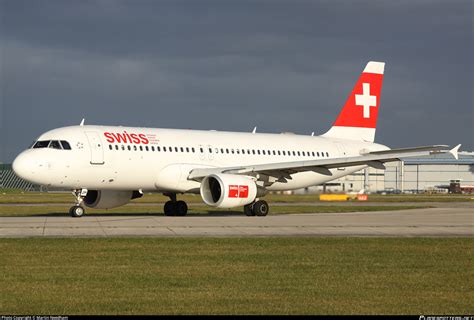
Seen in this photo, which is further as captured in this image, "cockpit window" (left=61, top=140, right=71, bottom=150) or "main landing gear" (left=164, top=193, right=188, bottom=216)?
"main landing gear" (left=164, top=193, right=188, bottom=216)

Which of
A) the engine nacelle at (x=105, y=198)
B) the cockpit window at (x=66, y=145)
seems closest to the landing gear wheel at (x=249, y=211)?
the engine nacelle at (x=105, y=198)

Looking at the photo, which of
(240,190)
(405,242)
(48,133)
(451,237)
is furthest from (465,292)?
(48,133)

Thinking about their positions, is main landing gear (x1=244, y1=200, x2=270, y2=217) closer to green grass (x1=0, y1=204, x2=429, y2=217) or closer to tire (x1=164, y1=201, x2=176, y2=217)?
green grass (x1=0, y1=204, x2=429, y2=217)

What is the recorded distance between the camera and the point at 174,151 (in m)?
35.5

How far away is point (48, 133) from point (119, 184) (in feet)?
11.8

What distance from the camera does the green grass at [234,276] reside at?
11.3 m

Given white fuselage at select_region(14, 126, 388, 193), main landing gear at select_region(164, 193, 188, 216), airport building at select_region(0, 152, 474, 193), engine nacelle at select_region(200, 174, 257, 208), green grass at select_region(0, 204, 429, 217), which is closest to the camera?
white fuselage at select_region(14, 126, 388, 193)

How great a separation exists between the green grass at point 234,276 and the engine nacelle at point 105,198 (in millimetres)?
14549

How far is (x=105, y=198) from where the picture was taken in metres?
35.6

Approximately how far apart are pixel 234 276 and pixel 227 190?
721 inches

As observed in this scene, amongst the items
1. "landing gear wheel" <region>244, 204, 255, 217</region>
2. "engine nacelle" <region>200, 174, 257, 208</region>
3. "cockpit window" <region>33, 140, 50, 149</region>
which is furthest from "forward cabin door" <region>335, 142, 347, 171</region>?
"cockpit window" <region>33, 140, 50, 149</region>

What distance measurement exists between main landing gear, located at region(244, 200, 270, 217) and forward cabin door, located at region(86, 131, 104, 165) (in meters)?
6.87

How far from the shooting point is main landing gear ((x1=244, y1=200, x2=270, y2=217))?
115 ft

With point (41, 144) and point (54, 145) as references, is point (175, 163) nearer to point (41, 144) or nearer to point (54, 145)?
point (54, 145)
